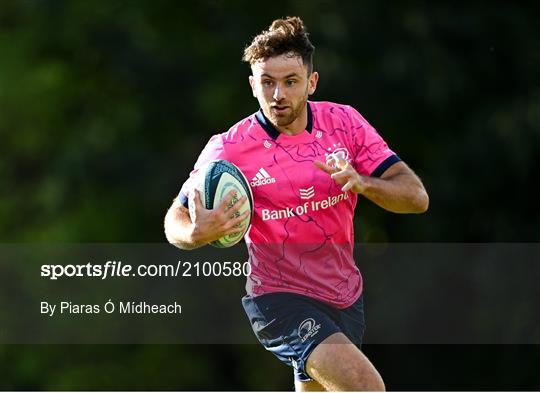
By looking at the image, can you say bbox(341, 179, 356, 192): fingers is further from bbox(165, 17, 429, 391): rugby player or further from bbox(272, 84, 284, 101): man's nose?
bbox(272, 84, 284, 101): man's nose

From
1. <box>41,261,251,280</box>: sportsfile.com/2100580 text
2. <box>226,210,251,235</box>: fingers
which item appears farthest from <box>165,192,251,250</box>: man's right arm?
<box>41,261,251,280</box>: sportsfile.com/2100580 text

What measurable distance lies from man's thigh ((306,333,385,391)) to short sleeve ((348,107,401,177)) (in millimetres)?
886

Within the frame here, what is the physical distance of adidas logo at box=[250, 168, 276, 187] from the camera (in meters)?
7.05

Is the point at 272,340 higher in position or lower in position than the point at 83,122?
lower

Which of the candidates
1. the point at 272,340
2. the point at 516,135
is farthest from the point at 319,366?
the point at 516,135

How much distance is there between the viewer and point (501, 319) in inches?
686

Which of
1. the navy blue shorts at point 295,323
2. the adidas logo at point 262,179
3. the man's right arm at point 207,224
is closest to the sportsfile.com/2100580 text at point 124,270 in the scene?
the navy blue shorts at point 295,323

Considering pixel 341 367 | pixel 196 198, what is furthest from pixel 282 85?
pixel 341 367

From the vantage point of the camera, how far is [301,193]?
7.05 meters

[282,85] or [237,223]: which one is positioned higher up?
[282,85]

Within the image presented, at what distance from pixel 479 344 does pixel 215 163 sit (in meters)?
11.6

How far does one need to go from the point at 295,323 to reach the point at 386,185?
85 centimetres

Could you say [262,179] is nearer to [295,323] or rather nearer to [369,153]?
[369,153]

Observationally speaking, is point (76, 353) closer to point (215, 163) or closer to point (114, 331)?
point (114, 331)
